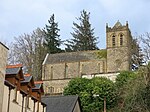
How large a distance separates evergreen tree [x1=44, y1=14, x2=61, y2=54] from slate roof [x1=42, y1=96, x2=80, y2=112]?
42784 millimetres

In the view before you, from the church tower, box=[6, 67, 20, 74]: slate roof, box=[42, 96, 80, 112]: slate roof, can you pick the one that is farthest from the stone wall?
box=[6, 67, 20, 74]: slate roof

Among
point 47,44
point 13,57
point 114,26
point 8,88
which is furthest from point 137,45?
point 47,44

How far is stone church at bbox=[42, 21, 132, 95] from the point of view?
6775 cm

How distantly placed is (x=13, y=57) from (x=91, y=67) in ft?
45.7

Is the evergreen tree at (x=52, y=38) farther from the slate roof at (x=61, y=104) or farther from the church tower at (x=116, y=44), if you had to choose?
the slate roof at (x=61, y=104)

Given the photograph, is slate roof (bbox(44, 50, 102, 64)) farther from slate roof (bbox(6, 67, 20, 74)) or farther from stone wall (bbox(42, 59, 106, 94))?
slate roof (bbox(6, 67, 20, 74))

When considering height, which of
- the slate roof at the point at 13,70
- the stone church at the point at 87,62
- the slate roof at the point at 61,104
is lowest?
the slate roof at the point at 61,104

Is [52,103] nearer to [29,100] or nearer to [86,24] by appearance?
[29,100]

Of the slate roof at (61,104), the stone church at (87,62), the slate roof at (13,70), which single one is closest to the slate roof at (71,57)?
the stone church at (87,62)

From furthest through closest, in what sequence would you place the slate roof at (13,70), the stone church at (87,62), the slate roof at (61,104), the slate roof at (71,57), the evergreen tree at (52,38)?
the evergreen tree at (52,38) < the slate roof at (71,57) < the stone church at (87,62) < the slate roof at (61,104) < the slate roof at (13,70)

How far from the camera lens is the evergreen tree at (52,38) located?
261ft

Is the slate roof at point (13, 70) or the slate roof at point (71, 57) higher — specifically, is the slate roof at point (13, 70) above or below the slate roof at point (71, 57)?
below

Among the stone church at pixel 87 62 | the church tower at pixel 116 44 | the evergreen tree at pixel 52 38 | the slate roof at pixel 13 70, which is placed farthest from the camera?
the evergreen tree at pixel 52 38

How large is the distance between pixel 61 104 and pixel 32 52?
3843 cm
